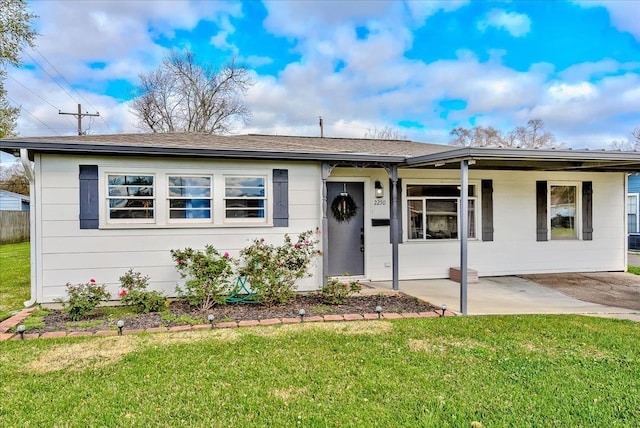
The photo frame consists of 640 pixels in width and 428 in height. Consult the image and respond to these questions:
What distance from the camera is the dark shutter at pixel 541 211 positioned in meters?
8.73

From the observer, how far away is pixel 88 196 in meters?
5.89

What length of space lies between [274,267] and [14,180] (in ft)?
104

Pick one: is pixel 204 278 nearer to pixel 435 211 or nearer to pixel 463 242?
pixel 463 242

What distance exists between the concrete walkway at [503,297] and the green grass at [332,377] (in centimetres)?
95

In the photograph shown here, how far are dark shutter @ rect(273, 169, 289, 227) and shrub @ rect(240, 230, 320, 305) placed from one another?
38cm

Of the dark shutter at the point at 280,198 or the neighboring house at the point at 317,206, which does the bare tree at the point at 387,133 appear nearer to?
the neighboring house at the point at 317,206

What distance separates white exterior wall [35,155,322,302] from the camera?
19.0 ft

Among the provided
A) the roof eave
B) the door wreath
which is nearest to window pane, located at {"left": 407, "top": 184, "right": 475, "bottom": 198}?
the door wreath

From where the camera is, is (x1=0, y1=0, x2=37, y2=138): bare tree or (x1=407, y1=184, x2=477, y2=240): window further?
(x1=0, y1=0, x2=37, y2=138): bare tree

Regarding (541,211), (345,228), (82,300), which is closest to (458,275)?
(345,228)

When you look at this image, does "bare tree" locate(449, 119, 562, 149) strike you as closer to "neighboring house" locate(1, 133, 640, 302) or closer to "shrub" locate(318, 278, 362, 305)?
"neighboring house" locate(1, 133, 640, 302)

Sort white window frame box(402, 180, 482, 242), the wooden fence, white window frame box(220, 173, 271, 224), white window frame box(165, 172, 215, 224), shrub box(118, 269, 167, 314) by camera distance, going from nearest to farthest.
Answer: shrub box(118, 269, 167, 314) → white window frame box(165, 172, 215, 224) → white window frame box(220, 173, 271, 224) → white window frame box(402, 180, 482, 242) → the wooden fence

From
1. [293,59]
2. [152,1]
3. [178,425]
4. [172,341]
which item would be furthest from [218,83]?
[178,425]

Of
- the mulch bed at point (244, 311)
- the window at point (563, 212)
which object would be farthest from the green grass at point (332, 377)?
the window at point (563, 212)
